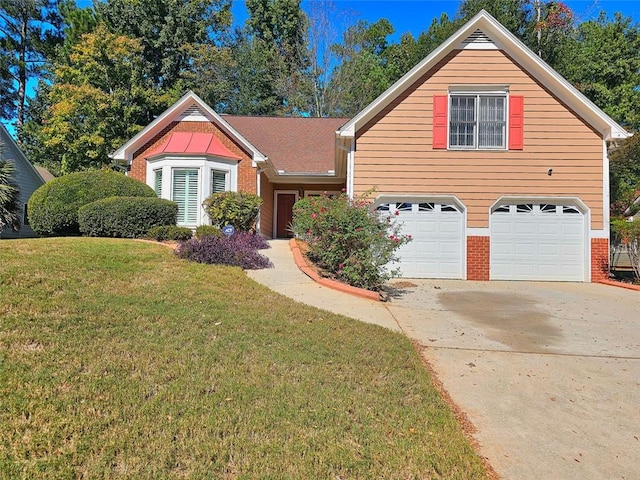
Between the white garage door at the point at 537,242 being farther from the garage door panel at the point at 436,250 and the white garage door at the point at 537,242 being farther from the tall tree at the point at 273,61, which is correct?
the tall tree at the point at 273,61

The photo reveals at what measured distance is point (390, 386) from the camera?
3551 mm

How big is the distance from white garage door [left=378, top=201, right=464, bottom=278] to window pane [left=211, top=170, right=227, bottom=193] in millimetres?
6164

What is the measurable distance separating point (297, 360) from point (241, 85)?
3152 cm

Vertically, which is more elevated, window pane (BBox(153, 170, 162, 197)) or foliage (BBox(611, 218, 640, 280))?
window pane (BBox(153, 170, 162, 197))

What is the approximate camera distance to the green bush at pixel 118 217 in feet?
35.3

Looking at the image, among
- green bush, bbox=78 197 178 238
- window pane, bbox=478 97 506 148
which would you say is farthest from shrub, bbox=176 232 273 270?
window pane, bbox=478 97 506 148

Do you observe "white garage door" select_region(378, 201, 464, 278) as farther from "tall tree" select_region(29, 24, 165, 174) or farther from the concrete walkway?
"tall tree" select_region(29, 24, 165, 174)

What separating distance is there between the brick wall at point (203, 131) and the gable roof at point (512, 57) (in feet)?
14.3

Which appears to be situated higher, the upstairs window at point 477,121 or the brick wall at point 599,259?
the upstairs window at point 477,121

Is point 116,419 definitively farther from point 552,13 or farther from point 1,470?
point 552,13

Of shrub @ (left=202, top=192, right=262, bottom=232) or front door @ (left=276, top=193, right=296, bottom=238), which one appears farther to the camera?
front door @ (left=276, top=193, right=296, bottom=238)

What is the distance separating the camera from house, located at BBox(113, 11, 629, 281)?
1155 cm

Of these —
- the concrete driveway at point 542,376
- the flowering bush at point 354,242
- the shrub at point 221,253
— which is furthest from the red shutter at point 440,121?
the shrub at point 221,253

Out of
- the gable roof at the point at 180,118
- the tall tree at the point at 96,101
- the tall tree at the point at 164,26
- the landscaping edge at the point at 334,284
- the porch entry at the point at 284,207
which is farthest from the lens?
the tall tree at the point at 164,26
